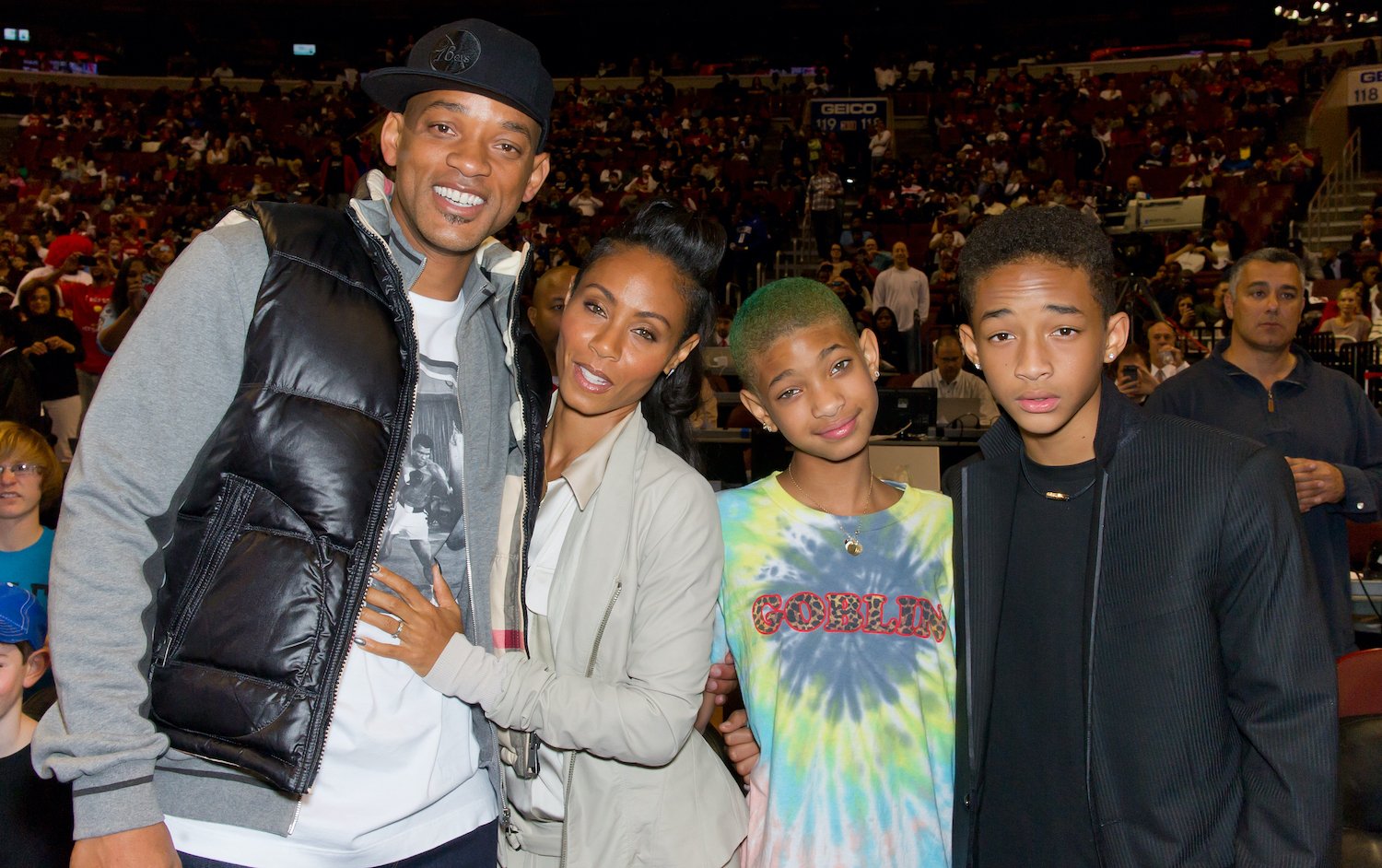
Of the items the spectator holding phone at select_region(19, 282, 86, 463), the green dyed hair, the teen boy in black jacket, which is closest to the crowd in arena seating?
the spectator holding phone at select_region(19, 282, 86, 463)

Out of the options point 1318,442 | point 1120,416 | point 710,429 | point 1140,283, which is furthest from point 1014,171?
point 1120,416

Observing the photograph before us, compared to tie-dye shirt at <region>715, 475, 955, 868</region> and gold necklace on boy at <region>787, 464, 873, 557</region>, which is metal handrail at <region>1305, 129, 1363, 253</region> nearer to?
gold necklace on boy at <region>787, 464, 873, 557</region>

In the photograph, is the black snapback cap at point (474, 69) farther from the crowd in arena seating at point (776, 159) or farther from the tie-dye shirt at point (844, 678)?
the crowd in arena seating at point (776, 159)

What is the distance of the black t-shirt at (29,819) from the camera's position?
2.41 meters

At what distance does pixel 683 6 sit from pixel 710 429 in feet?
75.5

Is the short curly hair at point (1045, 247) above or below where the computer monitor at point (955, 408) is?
below

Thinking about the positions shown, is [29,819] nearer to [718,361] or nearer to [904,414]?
[904,414]

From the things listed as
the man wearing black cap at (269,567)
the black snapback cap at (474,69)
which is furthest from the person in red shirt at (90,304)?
the man wearing black cap at (269,567)

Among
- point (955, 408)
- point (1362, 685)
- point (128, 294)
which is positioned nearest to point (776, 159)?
point (128, 294)

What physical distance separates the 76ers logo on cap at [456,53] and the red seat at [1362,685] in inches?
96.2

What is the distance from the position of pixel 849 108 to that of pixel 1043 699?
67.4 feet

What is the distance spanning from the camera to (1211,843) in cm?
160

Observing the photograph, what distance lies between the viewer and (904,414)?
5.67 metres

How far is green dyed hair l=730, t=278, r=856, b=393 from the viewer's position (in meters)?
2.08
